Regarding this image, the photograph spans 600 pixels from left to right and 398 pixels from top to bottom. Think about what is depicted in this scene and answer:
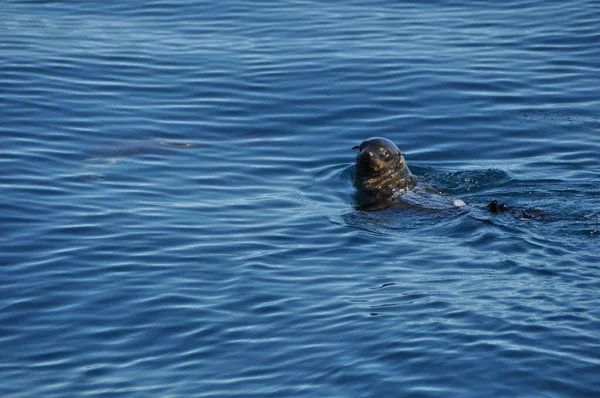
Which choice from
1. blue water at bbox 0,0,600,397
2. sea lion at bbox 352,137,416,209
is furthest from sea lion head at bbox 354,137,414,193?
blue water at bbox 0,0,600,397

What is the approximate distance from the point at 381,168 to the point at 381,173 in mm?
59

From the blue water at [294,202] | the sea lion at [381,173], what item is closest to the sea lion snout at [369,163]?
the sea lion at [381,173]

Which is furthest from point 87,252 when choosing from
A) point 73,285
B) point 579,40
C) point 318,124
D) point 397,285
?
point 579,40

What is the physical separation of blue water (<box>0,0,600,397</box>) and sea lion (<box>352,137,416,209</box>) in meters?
0.27

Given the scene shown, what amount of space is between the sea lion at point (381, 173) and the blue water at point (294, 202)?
27cm

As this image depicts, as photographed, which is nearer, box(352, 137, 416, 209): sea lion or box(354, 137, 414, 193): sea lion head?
box(352, 137, 416, 209): sea lion

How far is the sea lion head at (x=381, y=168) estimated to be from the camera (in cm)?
1201

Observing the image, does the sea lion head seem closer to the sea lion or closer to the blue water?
the sea lion

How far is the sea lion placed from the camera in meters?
11.9

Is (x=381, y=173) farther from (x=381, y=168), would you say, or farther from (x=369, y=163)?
(x=369, y=163)

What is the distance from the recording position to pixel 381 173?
1198cm

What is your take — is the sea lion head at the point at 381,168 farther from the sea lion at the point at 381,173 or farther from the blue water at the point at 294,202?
the blue water at the point at 294,202

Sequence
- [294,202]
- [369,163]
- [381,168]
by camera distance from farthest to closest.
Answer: [369,163]
[381,168]
[294,202]

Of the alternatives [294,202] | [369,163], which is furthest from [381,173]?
[294,202]
